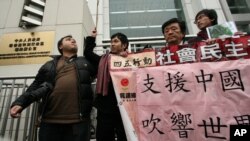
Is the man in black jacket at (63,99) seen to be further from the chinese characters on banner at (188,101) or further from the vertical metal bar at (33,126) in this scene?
the vertical metal bar at (33,126)

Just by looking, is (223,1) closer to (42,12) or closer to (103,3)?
(103,3)

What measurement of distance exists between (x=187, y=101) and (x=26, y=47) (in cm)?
395

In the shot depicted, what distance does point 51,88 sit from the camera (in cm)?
254

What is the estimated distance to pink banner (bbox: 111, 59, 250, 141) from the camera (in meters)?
1.96

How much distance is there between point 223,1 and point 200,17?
17.8 feet

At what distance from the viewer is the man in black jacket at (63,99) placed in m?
2.38

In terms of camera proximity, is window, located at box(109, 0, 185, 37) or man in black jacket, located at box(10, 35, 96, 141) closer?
man in black jacket, located at box(10, 35, 96, 141)

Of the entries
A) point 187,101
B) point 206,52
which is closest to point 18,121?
point 187,101

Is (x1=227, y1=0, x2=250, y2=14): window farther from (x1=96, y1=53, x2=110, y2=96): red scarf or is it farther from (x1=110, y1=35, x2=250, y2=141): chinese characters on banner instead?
(x1=96, y1=53, x2=110, y2=96): red scarf

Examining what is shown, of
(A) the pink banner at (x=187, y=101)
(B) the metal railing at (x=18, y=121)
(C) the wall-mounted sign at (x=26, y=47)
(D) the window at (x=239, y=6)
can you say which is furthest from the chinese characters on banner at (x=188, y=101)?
(D) the window at (x=239, y=6)

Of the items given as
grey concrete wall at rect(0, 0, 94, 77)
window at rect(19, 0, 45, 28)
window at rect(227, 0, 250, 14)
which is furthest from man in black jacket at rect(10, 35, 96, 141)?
window at rect(227, 0, 250, 14)

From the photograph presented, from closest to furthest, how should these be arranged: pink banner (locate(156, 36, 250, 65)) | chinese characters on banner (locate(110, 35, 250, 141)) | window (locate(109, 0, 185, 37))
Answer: chinese characters on banner (locate(110, 35, 250, 141))
pink banner (locate(156, 36, 250, 65))
window (locate(109, 0, 185, 37))

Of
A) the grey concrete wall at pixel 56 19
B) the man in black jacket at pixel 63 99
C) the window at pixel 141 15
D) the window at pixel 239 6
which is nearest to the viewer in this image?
the man in black jacket at pixel 63 99

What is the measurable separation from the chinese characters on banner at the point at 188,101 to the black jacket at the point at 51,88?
1.33 ft
